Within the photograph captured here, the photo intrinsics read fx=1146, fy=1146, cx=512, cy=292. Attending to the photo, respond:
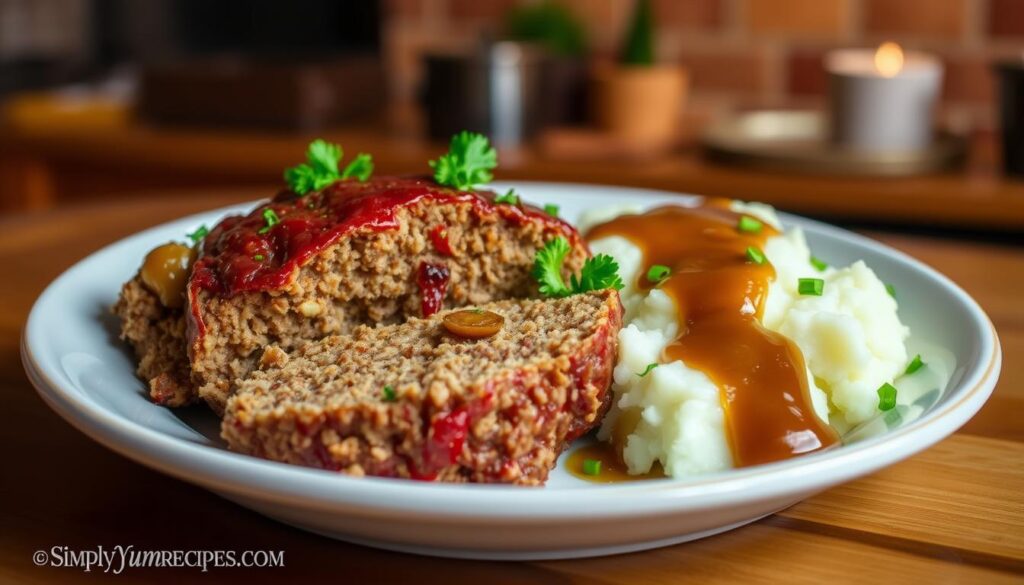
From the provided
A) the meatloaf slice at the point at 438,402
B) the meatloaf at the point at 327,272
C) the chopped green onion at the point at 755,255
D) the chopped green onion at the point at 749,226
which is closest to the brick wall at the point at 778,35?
the chopped green onion at the point at 749,226

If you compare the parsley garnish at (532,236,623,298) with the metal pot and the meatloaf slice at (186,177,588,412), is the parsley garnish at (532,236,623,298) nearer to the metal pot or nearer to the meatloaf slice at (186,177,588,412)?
the meatloaf slice at (186,177,588,412)

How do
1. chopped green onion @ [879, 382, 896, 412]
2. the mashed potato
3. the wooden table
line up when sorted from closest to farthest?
the wooden table, the mashed potato, chopped green onion @ [879, 382, 896, 412]

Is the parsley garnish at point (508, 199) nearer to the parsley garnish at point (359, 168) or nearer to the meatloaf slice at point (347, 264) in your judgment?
the meatloaf slice at point (347, 264)

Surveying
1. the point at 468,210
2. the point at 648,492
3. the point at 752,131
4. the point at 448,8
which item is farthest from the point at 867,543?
the point at 448,8

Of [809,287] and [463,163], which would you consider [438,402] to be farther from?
[809,287]

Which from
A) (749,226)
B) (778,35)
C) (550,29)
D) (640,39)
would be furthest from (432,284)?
(778,35)

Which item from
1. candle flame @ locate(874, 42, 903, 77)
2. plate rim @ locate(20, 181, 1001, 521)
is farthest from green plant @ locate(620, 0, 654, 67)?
plate rim @ locate(20, 181, 1001, 521)

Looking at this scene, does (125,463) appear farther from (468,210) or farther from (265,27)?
(265,27)
